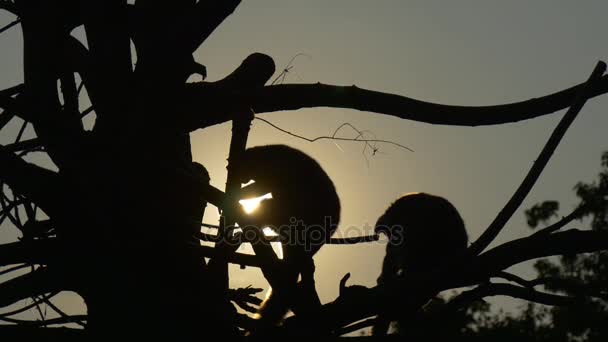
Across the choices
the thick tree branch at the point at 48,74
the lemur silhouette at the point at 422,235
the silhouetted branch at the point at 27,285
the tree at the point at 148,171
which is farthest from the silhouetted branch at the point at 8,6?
the lemur silhouette at the point at 422,235

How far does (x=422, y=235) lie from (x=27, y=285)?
14.7ft

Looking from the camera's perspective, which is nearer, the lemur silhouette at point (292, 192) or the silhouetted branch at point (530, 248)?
the silhouetted branch at point (530, 248)

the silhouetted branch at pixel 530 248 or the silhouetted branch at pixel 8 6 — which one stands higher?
the silhouetted branch at pixel 8 6

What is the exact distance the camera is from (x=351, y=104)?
3.00 metres

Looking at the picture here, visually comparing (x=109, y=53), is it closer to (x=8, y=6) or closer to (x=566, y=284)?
(x=8, y=6)

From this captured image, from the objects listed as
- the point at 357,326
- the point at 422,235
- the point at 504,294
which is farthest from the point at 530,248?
the point at 422,235

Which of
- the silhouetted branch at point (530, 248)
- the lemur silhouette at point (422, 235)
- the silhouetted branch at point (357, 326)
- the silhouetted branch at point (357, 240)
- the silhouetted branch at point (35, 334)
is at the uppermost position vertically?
the lemur silhouette at point (422, 235)

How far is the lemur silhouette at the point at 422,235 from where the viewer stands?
5988 mm

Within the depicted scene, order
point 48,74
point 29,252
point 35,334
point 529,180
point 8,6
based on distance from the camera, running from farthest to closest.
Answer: point 8,6, point 48,74, point 529,180, point 29,252, point 35,334

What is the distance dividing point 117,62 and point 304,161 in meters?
3.12

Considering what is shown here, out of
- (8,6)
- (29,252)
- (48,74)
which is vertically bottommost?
(29,252)

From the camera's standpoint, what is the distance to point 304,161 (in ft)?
19.2

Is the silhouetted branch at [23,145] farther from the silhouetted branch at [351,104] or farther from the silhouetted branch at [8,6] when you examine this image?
the silhouetted branch at [351,104]

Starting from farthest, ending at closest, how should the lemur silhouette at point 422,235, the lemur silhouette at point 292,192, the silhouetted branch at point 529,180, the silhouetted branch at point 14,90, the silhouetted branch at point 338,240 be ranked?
the lemur silhouette at point 422,235
the lemur silhouette at point 292,192
the silhouetted branch at point 14,90
the silhouetted branch at point 338,240
the silhouetted branch at point 529,180
